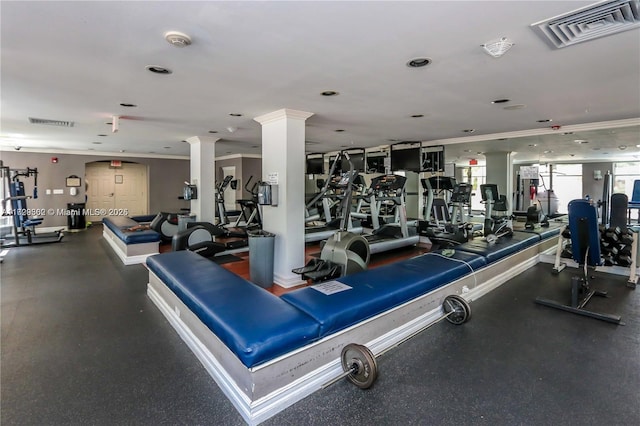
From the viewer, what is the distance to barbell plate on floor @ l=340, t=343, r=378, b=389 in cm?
202

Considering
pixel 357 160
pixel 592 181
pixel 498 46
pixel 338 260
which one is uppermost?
pixel 498 46

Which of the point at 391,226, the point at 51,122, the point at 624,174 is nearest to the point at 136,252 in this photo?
the point at 51,122

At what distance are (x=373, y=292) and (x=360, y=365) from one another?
0.64 m

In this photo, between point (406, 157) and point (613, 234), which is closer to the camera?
point (613, 234)

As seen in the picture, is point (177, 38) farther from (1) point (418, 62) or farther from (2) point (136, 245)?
(2) point (136, 245)

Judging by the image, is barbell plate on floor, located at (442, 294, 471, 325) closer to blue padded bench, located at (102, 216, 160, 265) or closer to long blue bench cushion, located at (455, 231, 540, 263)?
long blue bench cushion, located at (455, 231, 540, 263)

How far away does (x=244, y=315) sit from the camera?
7.00 ft

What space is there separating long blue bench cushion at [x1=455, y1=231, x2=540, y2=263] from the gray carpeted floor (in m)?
0.62

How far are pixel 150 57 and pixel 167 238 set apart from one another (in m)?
5.26

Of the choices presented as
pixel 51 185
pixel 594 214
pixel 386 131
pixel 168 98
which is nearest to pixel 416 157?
pixel 386 131

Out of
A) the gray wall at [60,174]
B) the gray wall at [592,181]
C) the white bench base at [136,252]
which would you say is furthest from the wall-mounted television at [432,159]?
the gray wall at [60,174]

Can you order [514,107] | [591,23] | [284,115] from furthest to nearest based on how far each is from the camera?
[284,115] < [514,107] < [591,23]

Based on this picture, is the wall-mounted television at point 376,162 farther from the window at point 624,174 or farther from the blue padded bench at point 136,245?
the window at point 624,174

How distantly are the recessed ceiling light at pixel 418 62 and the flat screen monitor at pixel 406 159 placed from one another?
16.2 feet
